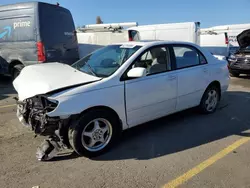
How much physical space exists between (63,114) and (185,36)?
909 cm

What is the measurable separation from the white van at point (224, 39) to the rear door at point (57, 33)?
9076mm

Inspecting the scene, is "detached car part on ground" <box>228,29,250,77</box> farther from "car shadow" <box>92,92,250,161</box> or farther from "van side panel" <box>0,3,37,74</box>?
"van side panel" <box>0,3,37,74</box>

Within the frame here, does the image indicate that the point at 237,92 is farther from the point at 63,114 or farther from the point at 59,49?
the point at 63,114

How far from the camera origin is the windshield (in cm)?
400

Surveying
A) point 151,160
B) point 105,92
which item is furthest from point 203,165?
point 105,92

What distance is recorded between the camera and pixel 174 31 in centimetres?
1164

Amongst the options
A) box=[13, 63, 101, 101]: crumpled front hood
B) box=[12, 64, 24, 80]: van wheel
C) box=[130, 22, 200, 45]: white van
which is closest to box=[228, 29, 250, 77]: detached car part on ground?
box=[130, 22, 200, 45]: white van

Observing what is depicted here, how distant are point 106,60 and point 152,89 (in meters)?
0.90

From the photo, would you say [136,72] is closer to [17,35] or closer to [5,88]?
[17,35]

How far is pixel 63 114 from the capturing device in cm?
330

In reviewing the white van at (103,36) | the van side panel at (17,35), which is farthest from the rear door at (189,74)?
the white van at (103,36)

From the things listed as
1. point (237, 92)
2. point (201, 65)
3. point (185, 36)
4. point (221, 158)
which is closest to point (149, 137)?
point (221, 158)

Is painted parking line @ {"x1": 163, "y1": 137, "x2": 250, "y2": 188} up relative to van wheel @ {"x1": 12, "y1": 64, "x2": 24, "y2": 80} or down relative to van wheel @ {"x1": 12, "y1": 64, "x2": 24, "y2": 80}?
down

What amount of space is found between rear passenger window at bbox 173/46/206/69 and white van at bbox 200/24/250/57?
31.8 ft
